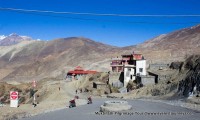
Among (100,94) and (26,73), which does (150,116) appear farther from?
(26,73)

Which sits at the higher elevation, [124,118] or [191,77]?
[191,77]

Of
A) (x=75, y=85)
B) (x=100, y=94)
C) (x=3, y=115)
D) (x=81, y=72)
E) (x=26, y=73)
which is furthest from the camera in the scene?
(x=26, y=73)

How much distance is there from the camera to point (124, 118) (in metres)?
24.9

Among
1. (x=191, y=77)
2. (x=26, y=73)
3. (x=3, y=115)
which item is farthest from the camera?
(x=26, y=73)

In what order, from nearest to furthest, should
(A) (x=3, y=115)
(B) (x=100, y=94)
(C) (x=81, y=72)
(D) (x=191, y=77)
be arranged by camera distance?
(A) (x=3, y=115), (D) (x=191, y=77), (B) (x=100, y=94), (C) (x=81, y=72)

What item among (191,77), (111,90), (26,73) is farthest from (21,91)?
(26,73)

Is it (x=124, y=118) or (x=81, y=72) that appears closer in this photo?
(x=124, y=118)

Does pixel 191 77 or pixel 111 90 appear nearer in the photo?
pixel 191 77

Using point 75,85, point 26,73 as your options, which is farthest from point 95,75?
point 26,73

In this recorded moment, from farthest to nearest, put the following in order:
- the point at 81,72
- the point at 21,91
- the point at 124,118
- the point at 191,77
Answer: the point at 81,72 → the point at 21,91 → the point at 191,77 → the point at 124,118

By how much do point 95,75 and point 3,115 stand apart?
199 feet

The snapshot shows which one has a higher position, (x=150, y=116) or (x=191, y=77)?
(x=191, y=77)

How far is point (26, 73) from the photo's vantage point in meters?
191

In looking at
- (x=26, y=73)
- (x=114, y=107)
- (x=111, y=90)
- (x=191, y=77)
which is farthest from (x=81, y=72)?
(x=26, y=73)
